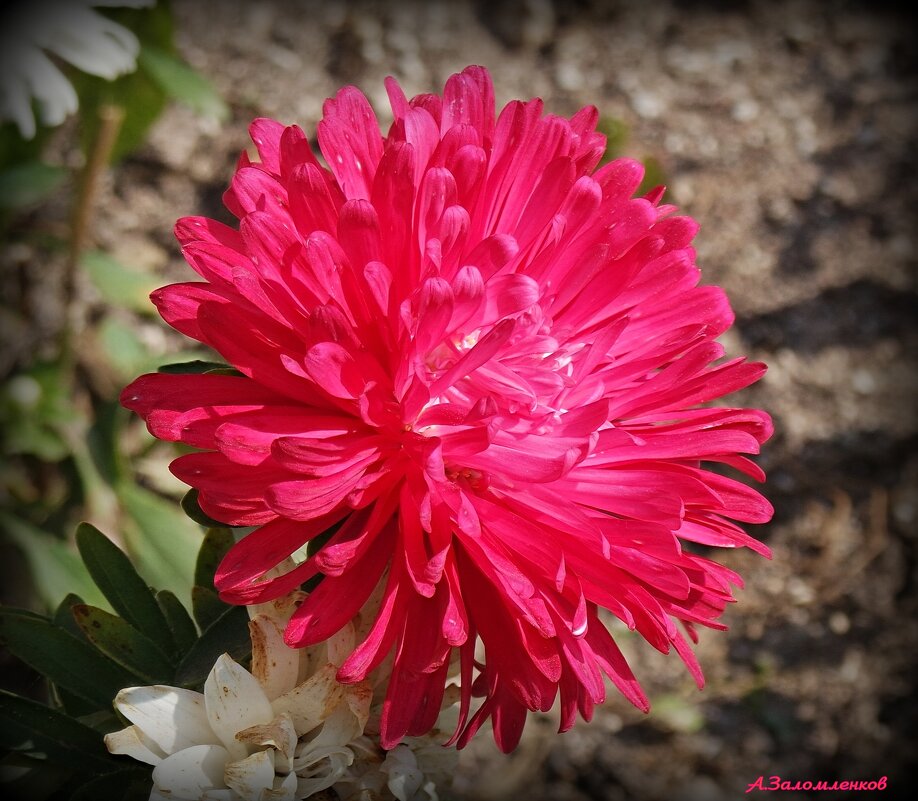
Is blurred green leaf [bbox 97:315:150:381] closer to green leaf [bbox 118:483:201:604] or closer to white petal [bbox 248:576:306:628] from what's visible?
green leaf [bbox 118:483:201:604]

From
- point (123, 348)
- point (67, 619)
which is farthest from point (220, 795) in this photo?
point (123, 348)

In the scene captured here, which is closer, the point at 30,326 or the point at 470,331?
the point at 470,331

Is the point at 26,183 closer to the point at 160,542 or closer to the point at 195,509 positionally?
the point at 160,542

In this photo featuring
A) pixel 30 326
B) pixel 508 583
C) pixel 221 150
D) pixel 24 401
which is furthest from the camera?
pixel 221 150

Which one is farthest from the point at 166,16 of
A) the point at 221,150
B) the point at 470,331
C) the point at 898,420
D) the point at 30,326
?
the point at 898,420

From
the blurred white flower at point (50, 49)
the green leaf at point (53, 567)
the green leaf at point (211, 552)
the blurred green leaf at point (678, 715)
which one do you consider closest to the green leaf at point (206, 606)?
the green leaf at point (211, 552)

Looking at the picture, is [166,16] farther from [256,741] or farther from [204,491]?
[256,741]

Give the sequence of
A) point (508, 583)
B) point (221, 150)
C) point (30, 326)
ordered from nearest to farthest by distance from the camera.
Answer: point (508, 583) < point (30, 326) < point (221, 150)

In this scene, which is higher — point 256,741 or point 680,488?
point 680,488
